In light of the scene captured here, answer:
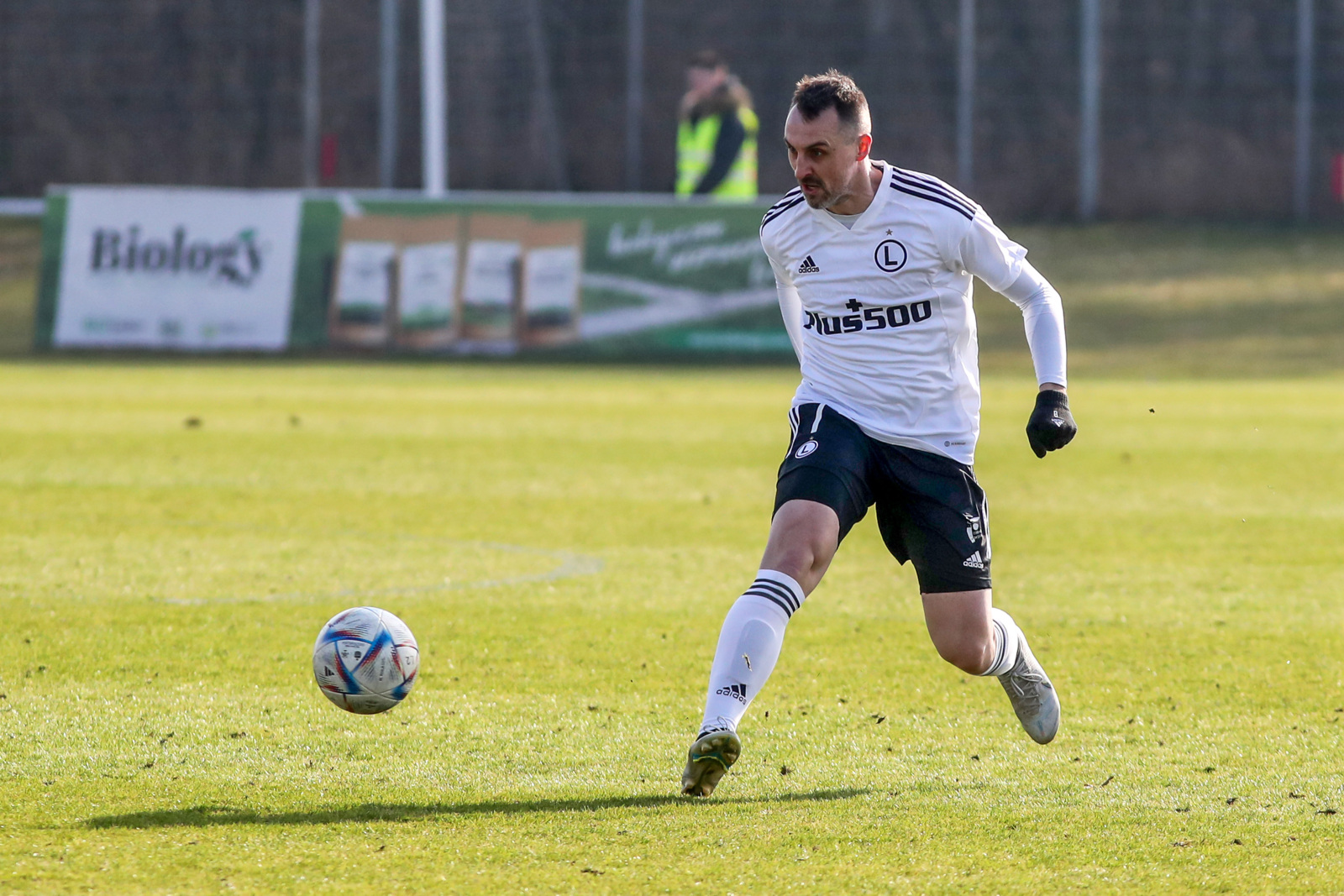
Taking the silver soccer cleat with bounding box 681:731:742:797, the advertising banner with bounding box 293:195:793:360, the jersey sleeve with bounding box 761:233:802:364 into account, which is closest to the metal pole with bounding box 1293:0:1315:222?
the advertising banner with bounding box 293:195:793:360

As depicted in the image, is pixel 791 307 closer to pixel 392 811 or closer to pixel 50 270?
pixel 392 811

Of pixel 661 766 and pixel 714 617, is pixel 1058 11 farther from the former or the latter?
pixel 661 766

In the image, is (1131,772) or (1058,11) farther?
(1058,11)

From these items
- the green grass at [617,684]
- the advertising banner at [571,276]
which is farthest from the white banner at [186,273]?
the green grass at [617,684]

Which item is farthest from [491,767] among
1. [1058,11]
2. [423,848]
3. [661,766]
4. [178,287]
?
[1058,11]

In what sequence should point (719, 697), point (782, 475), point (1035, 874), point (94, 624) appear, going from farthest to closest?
point (94, 624) → point (782, 475) → point (719, 697) → point (1035, 874)

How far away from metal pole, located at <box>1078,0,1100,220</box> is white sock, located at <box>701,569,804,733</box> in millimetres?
22800

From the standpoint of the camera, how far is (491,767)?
446 cm

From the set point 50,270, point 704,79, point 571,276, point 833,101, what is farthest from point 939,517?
point 50,270

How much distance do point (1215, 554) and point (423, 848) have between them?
534 cm

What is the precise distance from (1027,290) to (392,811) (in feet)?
7.18

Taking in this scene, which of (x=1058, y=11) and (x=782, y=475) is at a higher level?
(x=1058, y=11)

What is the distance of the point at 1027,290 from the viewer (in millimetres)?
4863

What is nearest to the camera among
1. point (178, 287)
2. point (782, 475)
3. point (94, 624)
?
point (782, 475)
